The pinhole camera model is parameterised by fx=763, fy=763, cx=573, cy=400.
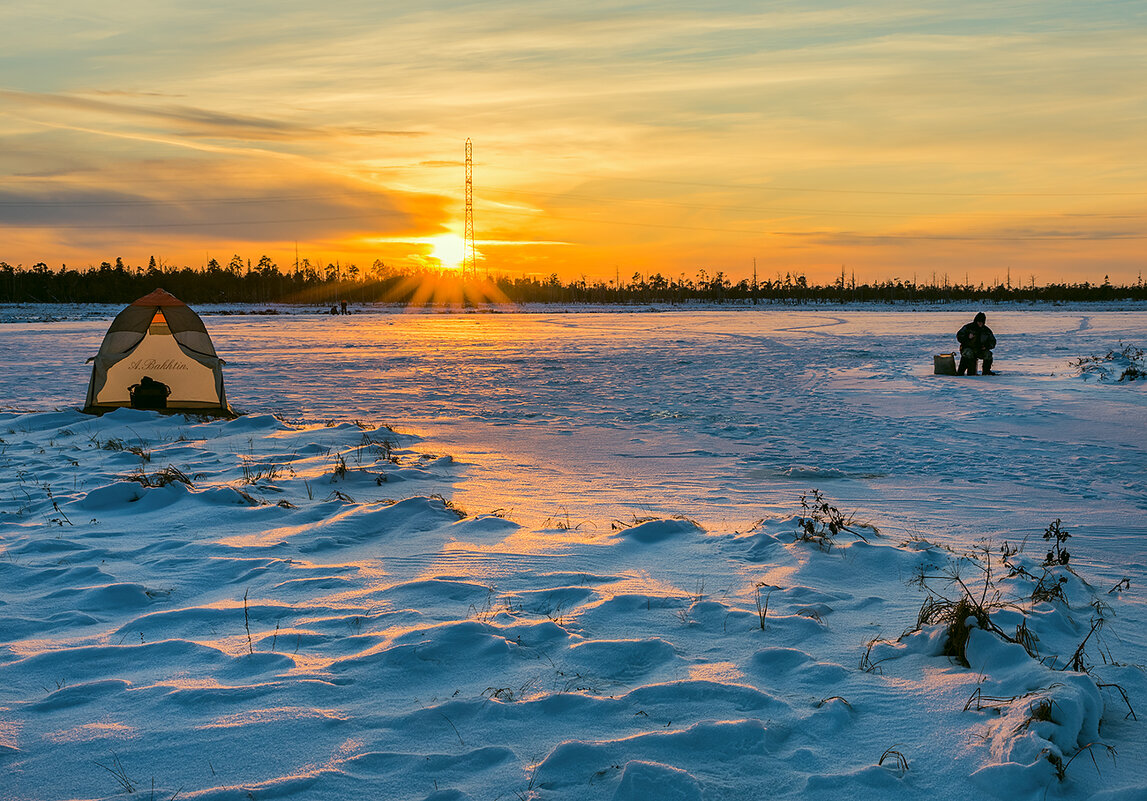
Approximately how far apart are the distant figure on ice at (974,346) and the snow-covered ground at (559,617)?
Result: 6.91m

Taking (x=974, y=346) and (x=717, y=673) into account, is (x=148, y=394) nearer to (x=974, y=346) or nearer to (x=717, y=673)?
(x=717, y=673)

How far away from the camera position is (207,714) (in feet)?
9.80

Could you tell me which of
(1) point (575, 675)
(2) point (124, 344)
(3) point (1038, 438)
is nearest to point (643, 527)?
(1) point (575, 675)

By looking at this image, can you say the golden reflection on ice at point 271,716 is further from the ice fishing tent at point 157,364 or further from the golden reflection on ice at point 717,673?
the ice fishing tent at point 157,364

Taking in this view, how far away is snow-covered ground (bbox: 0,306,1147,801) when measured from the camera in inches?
107

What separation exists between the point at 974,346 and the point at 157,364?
15817 millimetres

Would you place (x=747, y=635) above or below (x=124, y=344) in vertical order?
below

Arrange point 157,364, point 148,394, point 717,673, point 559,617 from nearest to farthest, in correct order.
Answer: point 717,673 → point 559,617 → point 148,394 → point 157,364

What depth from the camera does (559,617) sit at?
4.02 metres

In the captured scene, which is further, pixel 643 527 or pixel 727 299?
pixel 727 299

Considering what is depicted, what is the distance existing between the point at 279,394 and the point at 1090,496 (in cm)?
1297

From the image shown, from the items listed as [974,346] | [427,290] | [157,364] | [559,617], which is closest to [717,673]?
[559,617]

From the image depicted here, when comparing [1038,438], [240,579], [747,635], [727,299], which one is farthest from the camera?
[727,299]

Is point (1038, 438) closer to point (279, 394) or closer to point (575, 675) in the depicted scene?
point (575, 675)
